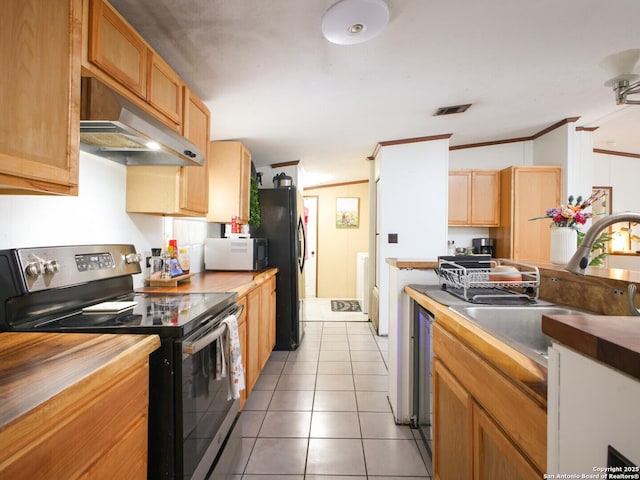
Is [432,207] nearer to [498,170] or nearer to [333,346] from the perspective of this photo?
[498,170]

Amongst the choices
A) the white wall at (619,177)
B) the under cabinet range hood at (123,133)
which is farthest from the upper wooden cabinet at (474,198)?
the under cabinet range hood at (123,133)

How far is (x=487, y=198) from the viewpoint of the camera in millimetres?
4234

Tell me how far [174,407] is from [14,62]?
1089 mm

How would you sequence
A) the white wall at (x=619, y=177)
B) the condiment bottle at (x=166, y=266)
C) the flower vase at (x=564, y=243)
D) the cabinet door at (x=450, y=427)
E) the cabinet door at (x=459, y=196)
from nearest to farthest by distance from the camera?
the cabinet door at (x=450, y=427) → the flower vase at (x=564, y=243) → the condiment bottle at (x=166, y=266) → the cabinet door at (x=459, y=196) → the white wall at (x=619, y=177)

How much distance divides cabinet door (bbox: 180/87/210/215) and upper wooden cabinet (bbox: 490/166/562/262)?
3685 millimetres

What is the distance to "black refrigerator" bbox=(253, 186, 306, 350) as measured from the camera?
325 centimetres

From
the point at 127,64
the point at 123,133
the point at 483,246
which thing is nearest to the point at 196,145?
the point at 127,64

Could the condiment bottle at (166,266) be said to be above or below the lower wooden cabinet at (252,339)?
above

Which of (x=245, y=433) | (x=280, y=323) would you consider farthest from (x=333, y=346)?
(x=245, y=433)

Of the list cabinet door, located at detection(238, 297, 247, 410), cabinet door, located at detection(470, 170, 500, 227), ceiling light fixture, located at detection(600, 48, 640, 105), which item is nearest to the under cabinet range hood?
cabinet door, located at detection(238, 297, 247, 410)

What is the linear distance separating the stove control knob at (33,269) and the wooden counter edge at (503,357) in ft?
4.62

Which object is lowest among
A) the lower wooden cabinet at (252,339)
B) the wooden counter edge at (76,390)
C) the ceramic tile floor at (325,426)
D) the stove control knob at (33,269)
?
the ceramic tile floor at (325,426)

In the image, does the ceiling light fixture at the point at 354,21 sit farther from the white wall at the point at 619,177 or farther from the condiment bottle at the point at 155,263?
the white wall at the point at 619,177

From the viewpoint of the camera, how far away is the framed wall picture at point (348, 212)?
6266mm
